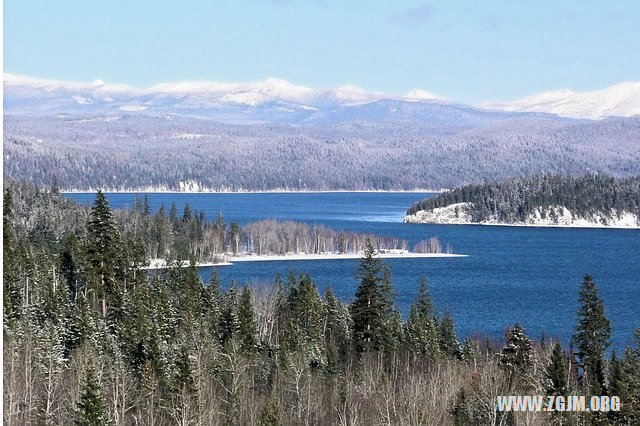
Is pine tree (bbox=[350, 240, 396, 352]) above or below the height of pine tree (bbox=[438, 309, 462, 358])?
above

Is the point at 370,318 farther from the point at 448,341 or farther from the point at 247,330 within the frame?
the point at 247,330

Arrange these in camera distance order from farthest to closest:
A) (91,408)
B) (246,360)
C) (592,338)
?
(592,338) < (246,360) < (91,408)

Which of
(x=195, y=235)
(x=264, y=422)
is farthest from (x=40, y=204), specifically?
(x=264, y=422)

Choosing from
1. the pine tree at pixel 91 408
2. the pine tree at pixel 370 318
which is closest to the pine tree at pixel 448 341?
the pine tree at pixel 370 318

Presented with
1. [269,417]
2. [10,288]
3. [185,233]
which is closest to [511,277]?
[185,233]

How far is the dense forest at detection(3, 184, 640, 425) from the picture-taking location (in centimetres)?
3472

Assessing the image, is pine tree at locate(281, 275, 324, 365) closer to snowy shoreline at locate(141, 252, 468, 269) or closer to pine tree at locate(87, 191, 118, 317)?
pine tree at locate(87, 191, 118, 317)

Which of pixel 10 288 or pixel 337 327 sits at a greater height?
pixel 10 288

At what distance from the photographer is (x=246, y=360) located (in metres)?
47.7

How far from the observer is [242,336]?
171ft

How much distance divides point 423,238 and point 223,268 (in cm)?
6126

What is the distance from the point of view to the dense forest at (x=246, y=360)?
34.7 m

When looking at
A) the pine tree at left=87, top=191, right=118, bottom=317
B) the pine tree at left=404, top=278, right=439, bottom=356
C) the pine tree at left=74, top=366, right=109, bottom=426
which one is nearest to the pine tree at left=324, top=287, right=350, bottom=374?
the pine tree at left=404, top=278, right=439, bottom=356

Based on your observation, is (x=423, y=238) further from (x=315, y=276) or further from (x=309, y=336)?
(x=309, y=336)
